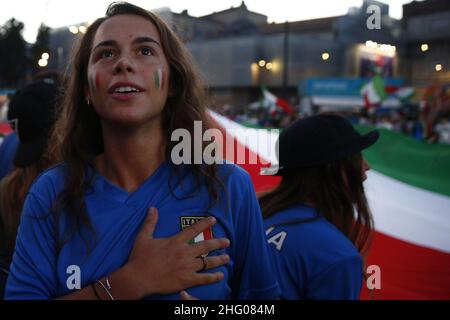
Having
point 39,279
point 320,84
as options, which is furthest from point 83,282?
point 320,84

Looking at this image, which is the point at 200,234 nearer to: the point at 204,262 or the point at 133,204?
the point at 204,262

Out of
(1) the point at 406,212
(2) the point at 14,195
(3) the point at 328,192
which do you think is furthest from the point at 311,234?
(1) the point at 406,212

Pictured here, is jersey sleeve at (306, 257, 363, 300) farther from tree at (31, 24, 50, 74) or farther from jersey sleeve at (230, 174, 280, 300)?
tree at (31, 24, 50, 74)

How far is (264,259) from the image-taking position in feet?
3.73

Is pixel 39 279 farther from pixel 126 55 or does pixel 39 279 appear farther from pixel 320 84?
pixel 320 84

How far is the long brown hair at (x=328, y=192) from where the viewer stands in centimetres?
161

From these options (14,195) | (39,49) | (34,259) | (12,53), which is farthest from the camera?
(12,53)

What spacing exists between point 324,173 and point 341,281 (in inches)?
17.4

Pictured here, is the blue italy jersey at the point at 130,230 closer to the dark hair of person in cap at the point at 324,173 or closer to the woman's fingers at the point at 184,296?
the woman's fingers at the point at 184,296

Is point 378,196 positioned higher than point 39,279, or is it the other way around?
point 39,279

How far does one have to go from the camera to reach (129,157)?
1.15 metres

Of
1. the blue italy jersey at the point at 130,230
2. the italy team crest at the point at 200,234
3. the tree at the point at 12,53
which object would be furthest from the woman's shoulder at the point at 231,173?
the tree at the point at 12,53

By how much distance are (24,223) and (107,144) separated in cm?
27

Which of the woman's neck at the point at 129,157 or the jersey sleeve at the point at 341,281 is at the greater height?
the woman's neck at the point at 129,157
